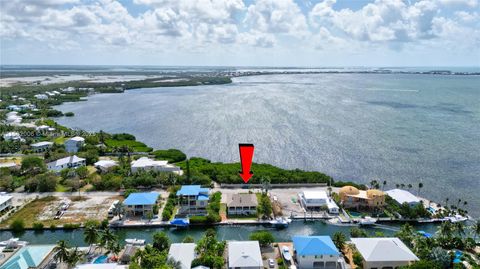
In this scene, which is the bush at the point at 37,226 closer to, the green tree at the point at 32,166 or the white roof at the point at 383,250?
the green tree at the point at 32,166

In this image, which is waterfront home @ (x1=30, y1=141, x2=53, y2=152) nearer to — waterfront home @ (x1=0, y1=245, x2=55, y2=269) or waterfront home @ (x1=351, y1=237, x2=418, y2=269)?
waterfront home @ (x1=0, y1=245, x2=55, y2=269)

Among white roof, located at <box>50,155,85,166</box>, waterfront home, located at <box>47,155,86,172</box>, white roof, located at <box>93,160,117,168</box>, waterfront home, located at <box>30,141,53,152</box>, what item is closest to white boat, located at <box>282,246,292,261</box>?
white roof, located at <box>93,160,117,168</box>

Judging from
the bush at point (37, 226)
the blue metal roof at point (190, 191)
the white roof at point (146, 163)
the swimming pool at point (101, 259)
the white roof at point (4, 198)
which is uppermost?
the blue metal roof at point (190, 191)

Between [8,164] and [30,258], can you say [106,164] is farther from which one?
[30,258]

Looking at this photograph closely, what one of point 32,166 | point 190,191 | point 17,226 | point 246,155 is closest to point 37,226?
point 17,226

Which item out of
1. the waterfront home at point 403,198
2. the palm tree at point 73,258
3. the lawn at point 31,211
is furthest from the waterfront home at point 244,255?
the lawn at point 31,211

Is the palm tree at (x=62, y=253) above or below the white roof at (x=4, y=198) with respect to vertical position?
above
